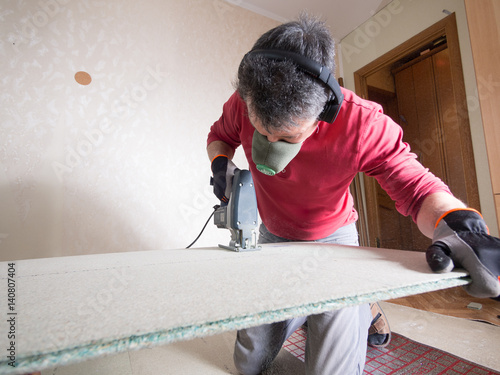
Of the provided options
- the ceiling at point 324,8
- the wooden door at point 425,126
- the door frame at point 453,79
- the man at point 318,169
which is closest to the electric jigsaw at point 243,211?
the man at point 318,169

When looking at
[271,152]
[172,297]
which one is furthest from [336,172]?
[172,297]

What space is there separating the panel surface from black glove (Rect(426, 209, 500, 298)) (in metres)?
0.03

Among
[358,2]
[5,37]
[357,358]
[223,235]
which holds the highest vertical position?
[358,2]

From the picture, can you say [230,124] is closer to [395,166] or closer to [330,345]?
[395,166]

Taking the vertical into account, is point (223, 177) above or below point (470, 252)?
above

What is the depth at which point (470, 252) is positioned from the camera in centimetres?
65

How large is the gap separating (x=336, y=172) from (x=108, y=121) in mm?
1761

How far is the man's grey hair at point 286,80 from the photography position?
0.73 m

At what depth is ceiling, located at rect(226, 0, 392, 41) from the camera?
9.35 ft

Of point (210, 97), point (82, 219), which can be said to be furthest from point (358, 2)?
point (82, 219)

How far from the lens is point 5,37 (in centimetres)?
180

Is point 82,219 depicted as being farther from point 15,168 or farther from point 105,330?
point 105,330

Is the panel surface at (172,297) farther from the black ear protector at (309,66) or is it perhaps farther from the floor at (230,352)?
the floor at (230,352)

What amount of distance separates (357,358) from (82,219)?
6.15 feet
